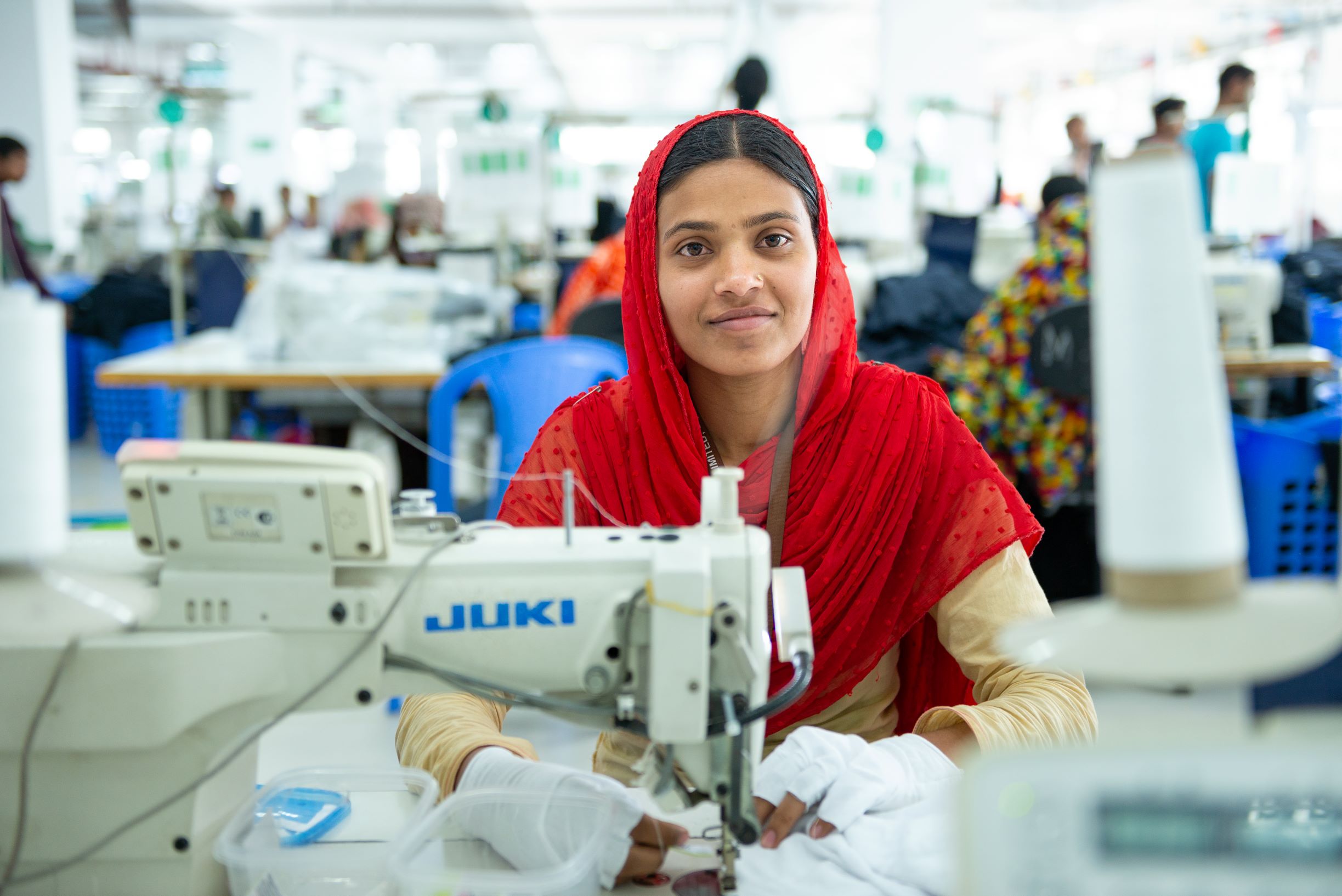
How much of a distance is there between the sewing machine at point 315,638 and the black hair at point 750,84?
10.6 feet

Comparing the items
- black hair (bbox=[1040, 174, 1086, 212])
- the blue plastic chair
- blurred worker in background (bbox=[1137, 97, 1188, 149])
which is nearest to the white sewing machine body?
the blue plastic chair

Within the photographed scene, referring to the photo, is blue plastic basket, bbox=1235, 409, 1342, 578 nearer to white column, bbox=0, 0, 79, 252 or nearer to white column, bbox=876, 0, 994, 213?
white column, bbox=876, 0, 994, 213

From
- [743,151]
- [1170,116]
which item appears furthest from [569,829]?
[1170,116]

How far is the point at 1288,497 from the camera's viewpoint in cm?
278

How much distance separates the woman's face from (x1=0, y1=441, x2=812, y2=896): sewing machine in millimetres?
424

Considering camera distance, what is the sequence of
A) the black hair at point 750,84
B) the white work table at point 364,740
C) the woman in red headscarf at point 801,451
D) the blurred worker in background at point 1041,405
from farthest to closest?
the black hair at point 750,84 < the blurred worker in background at point 1041,405 < the white work table at point 364,740 < the woman in red headscarf at point 801,451

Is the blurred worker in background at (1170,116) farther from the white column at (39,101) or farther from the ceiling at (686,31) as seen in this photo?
the white column at (39,101)

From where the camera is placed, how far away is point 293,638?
858mm

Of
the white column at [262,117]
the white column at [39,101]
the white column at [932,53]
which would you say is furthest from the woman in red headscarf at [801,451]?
the white column at [262,117]

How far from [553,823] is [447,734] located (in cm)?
22

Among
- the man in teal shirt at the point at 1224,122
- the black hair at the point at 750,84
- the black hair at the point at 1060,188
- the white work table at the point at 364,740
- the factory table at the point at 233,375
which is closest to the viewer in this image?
the white work table at the point at 364,740

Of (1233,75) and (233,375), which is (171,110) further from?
(1233,75)

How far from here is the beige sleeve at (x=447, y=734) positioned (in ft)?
3.36

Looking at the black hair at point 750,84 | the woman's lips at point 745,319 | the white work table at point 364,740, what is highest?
the black hair at point 750,84
